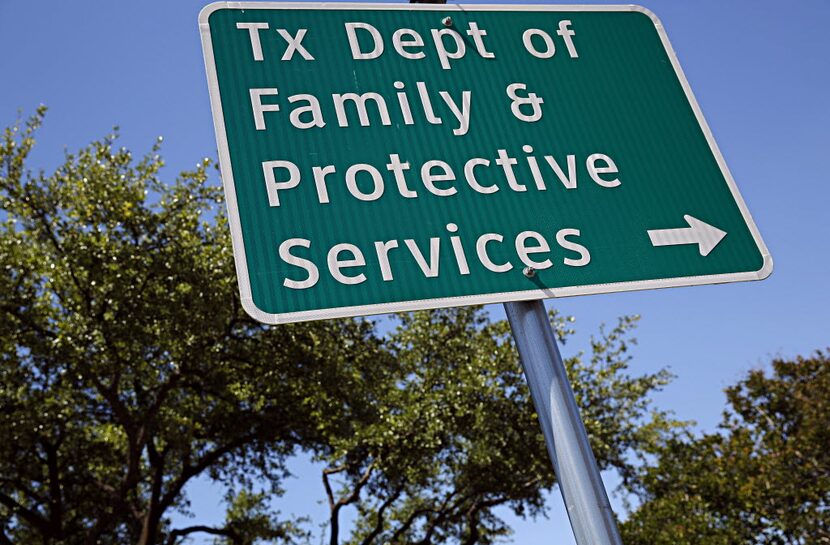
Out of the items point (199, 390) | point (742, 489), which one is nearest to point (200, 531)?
point (199, 390)

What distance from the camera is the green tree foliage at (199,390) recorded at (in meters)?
13.2

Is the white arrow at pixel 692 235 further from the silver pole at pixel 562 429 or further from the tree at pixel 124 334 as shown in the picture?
the tree at pixel 124 334

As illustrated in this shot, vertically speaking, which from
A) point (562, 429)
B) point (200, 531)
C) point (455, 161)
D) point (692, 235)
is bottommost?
point (562, 429)

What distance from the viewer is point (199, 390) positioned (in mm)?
15156

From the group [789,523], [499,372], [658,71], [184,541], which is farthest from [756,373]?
[658,71]

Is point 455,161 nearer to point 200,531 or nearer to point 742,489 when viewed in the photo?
point 200,531

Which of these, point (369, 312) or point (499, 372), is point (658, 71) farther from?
point (499, 372)

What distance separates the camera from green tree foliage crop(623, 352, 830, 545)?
22531 millimetres

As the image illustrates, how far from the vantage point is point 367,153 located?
1982 millimetres

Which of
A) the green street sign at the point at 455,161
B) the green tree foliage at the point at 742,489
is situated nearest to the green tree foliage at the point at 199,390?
the green tree foliage at the point at 742,489

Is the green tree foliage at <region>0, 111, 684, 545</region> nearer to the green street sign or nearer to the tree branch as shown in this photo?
the tree branch

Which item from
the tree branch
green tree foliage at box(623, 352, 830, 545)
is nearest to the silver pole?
the tree branch

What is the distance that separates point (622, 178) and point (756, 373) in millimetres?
34159

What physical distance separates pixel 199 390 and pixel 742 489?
17622mm
